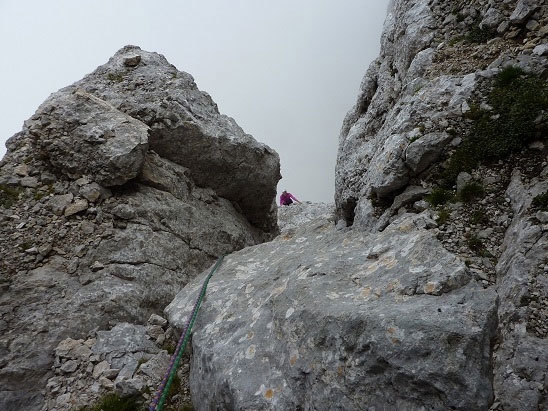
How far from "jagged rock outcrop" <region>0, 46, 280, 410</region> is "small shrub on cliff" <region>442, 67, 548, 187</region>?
1048 centimetres

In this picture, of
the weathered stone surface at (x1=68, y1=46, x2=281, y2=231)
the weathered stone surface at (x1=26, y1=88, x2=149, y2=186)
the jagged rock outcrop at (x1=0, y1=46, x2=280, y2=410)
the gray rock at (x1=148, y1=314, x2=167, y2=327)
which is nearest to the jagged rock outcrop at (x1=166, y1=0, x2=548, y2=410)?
the gray rock at (x1=148, y1=314, x2=167, y2=327)

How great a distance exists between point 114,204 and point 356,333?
11.4 m

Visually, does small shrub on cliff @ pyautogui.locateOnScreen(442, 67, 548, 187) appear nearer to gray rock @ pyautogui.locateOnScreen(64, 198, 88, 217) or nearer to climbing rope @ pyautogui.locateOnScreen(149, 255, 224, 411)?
climbing rope @ pyautogui.locateOnScreen(149, 255, 224, 411)

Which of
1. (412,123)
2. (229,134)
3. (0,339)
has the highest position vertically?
(229,134)

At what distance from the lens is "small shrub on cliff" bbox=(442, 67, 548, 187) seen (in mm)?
8797

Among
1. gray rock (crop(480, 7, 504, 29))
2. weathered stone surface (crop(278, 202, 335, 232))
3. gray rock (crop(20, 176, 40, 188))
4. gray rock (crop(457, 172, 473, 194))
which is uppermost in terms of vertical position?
weathered stone surface (crop(278, 202, 335, 232))

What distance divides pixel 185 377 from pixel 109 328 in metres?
3.43

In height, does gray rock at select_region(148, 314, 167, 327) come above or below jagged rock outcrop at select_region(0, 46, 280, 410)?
below

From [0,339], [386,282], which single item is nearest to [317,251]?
[386,282]

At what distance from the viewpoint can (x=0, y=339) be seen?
10.5 metres

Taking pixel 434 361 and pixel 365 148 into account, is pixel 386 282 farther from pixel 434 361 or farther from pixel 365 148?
pixel 365 148

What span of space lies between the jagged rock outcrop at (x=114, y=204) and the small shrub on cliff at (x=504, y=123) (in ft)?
34.4

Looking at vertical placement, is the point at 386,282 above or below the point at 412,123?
below

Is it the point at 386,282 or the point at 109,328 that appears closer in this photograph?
the point at 386,282
